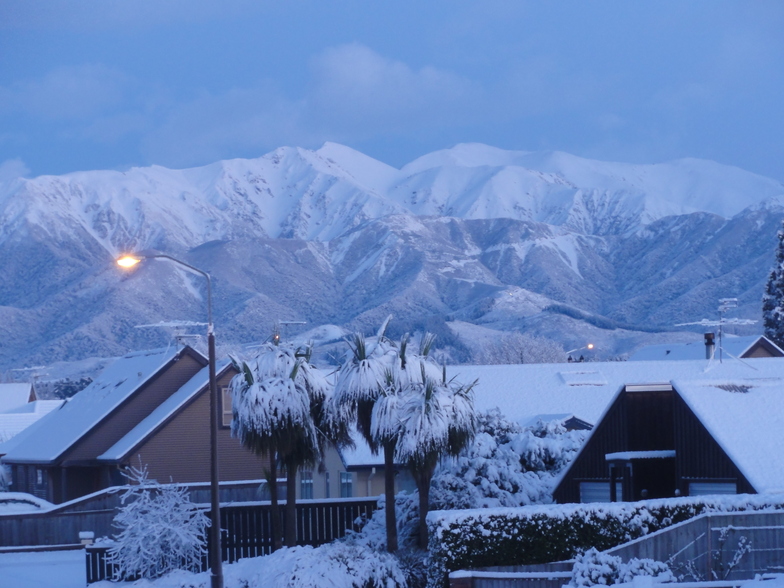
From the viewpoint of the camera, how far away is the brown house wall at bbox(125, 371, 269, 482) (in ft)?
131

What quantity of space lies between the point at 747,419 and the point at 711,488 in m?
1.60

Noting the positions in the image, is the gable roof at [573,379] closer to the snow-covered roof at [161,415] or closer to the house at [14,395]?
the snow-covered roof at [161,415]

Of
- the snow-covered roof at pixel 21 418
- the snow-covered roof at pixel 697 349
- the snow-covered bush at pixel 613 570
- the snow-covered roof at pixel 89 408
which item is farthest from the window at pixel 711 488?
the snow-covered roof at pixel 21 418

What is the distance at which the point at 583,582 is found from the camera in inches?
727

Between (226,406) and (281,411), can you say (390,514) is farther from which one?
(226,406)

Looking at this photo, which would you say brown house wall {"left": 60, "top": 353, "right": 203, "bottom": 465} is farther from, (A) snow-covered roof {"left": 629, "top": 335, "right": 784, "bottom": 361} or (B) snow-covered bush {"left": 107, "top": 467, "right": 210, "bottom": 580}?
(A) snow-covered roof {"left": 629, "top": 335, "right": 784, "bottom": 361}

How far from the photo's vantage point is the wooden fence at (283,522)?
2831cm

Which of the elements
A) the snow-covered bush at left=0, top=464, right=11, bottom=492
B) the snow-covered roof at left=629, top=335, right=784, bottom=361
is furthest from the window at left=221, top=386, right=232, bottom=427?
the snow-covered roof at left=629, top=335, right=784, bottom=361

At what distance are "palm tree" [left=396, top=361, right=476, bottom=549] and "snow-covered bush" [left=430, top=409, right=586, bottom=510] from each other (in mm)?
1225

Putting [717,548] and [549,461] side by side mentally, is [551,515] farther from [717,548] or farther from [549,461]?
[549,461]

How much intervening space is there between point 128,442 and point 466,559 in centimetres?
2224

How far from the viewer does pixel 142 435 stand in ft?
130

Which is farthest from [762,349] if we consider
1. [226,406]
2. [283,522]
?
[283,522]

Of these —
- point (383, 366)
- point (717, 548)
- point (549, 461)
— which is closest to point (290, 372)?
point (383, 366)
